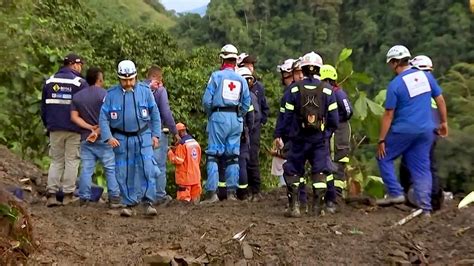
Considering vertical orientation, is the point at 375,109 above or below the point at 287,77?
below

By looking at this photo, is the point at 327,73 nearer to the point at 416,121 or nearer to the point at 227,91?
the point at 416,121

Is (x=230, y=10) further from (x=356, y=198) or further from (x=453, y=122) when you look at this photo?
(x=356, y=198)

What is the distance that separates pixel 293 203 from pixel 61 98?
10.1 ft

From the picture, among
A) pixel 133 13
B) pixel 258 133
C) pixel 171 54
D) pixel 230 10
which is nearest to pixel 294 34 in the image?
pixel 230 10

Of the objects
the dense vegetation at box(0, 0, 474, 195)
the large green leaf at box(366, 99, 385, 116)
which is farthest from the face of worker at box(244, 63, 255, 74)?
the large green leaf at box(366, 99, 385, 116)

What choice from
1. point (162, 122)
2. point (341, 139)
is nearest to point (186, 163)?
point (162, 122)

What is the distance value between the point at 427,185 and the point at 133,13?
6017cm

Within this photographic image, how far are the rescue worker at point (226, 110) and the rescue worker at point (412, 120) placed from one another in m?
1.92

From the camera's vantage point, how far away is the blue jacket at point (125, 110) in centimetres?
853

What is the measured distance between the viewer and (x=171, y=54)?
24781 mm

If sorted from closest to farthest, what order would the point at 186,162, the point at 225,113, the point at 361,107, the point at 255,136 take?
the point at 225,113
the point at 255,136
the point at 186,162
the point at 361,107

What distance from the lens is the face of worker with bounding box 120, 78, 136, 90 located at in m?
8.50

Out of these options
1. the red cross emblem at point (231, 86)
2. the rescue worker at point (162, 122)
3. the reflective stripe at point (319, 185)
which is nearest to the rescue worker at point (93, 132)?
the rescue worker at point (162, 122)

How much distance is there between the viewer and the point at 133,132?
862 centimetres
